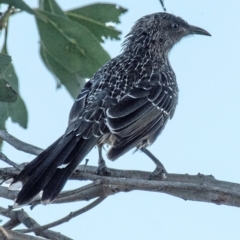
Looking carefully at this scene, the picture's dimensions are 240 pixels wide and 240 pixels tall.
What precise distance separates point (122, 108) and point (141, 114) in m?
0.19

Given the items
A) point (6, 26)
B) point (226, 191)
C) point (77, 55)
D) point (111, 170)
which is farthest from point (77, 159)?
point (226, 191)

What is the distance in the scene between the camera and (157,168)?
14.8 feet

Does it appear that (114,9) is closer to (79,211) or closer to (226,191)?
(79,211)

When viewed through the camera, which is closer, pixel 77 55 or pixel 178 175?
pixel 178 175

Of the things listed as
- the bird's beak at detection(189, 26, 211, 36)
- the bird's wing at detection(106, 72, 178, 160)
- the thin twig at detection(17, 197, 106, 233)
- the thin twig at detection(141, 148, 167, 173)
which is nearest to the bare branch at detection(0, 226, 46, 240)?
the thin twig at detection(17, 197, 106, 233)

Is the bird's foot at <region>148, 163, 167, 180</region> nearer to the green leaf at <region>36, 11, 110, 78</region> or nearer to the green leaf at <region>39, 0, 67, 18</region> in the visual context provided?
the green leaf at <region>36, 11, 110, 78</region>

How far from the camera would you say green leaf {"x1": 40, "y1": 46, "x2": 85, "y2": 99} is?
4281 mm

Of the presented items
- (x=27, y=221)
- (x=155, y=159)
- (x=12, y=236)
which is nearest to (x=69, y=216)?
(x=27, y=221)

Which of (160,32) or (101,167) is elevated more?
(160,32)

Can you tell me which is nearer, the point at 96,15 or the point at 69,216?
the point at 69,216

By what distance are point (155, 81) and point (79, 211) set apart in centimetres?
221

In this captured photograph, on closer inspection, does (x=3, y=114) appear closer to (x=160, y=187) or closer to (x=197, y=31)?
(x=160, y=187)

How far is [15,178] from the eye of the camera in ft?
13.0

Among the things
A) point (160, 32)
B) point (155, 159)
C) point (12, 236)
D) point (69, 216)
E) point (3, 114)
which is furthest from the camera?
point (160, 32)
